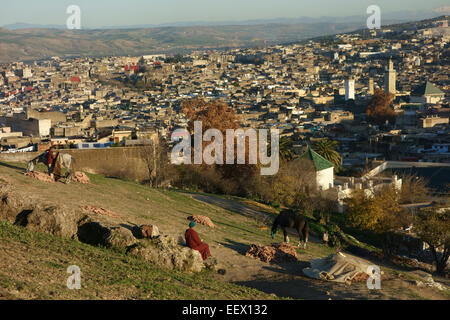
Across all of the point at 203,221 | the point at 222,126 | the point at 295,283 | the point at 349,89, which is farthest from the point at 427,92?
the point at 295,283

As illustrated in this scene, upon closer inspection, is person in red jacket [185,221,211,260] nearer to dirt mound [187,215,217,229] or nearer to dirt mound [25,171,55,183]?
dirt mound [187,215,217,229]

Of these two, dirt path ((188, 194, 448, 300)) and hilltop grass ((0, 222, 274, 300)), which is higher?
hilltop grass ((0, 222, 274, 300))

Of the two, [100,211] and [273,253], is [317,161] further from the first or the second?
[100,211]

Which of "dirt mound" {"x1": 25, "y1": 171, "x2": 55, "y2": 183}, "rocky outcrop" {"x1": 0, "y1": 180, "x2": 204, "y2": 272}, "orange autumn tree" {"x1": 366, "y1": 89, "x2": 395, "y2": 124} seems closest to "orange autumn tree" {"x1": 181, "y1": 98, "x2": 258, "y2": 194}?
"dirt mound" {"x1": 25, "y1": 171, "x2": 55, "y2": 183}

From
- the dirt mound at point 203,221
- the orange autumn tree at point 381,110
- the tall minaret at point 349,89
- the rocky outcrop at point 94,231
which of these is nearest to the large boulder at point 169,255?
the rocky outcrop at point 94,231

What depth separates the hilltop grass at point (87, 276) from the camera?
23.7 ft

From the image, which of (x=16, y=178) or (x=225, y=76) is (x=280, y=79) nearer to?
(x=225, y=76)

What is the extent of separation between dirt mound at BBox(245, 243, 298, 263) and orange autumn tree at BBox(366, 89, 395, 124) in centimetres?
4874

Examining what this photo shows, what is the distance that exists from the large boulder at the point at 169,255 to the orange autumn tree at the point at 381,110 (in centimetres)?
5029

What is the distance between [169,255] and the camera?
9.36 meters

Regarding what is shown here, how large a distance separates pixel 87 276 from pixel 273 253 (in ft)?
11.5

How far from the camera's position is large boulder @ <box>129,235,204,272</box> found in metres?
9.26

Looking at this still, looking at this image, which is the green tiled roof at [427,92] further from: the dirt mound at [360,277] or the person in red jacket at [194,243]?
the person in red jacket at [194,243]

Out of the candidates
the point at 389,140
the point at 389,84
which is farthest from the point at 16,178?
the point at 389,84
